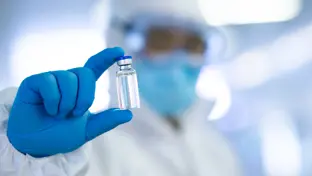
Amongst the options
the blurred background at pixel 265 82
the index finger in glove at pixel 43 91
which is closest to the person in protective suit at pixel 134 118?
the index finger in glove at pixel 43 91

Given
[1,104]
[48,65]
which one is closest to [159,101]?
[1,104]

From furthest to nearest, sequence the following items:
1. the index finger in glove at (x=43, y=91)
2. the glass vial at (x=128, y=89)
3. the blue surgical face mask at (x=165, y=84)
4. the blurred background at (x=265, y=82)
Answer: the blurred background at (x=265, y=82), the blue surgical face mask at (x=165, y=84), the glass vial at (x=128, y=89), the index finger in glove at (x=43, y=91)

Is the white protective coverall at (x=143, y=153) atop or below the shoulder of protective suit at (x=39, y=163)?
below

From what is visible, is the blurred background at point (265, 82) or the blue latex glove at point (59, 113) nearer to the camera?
the blue latex glove at point (59, 113)

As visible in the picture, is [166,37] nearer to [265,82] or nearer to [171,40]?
[171,40]

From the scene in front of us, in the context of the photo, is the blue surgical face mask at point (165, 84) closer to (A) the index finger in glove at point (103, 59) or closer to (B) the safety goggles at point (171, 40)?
(B) the safety goggles at point (171, 40)

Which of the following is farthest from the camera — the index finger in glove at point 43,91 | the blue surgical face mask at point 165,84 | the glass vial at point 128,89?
the blue surgical face mask at point 165,84

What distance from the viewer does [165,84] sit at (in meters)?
1.32

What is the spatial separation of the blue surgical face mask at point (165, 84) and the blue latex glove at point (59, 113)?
1.87 feet

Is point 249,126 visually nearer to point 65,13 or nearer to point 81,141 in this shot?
point 65,13

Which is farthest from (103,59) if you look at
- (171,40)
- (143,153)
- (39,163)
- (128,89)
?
(171,40)

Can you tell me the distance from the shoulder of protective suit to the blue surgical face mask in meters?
0.54

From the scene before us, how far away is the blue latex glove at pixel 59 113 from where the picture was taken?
0.68 metres

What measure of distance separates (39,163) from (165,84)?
653 mm
